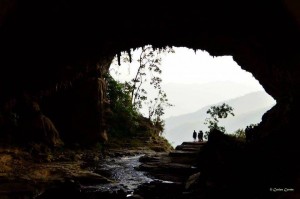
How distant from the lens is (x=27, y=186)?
8.86m

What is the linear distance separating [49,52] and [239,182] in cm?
867

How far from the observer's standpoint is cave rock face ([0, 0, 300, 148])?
31.0ft

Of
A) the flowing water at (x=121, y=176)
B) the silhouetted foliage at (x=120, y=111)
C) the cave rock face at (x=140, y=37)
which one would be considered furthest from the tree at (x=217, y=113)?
the flowing water at (x=121, y=176)

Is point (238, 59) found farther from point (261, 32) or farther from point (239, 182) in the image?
point (239, 182)

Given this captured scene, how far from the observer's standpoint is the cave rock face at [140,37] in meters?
9.45

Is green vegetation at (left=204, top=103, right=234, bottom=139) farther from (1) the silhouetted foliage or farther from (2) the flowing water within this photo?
(2) the flowing water

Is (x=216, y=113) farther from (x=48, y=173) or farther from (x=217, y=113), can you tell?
(x=48, y=173)

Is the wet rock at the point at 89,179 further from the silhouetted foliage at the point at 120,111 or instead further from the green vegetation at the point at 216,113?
the green vegetation at the point at 216,113

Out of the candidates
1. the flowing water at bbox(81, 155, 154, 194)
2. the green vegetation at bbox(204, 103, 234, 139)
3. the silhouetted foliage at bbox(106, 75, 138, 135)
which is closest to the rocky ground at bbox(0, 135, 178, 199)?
the flowing water at bbox(81, 155, 154, 194)

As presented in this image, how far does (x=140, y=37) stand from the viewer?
494 inches

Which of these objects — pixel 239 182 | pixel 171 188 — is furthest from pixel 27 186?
pixel 239 182

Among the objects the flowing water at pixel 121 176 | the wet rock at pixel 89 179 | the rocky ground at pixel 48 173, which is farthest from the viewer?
the wet rock at pixel 89 179

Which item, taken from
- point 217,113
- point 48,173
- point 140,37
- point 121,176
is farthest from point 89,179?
point 217,113

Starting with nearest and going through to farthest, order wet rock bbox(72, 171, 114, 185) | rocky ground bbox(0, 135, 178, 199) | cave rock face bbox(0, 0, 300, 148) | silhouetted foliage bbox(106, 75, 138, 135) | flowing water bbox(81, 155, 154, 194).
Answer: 1. rocky ground bbox(0, 135, 178, 199)
2. cave rock face bbox(0, 0, 300, 148)
3. flowing water bbox(81, 155, 154, 194)
4. wet rock bbox(72, 171, 114, 185)
5. silhouetted foliage bbox(106, 75, 138, 135)
